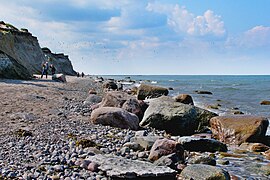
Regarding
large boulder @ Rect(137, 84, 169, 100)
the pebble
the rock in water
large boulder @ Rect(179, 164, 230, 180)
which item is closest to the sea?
large boulder @ Rect(137, 84, 169, 100)

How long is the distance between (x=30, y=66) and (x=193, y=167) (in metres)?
44.5

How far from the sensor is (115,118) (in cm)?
1283

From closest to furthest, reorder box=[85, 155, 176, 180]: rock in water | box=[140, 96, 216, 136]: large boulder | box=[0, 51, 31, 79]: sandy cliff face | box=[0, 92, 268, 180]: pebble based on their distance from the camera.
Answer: box=[85, 155, 176, 180]: rock in water
box=[0, 92, 268, 180]: pebble
box=[140, 96, 216, 136]: large boulder
box=[0, 51, 31, 79]: sandy cliff face

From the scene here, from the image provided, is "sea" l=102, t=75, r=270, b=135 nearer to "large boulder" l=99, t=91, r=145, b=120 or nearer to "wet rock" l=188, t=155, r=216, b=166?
"large boulder" l=99, t=91, r=145, b=120

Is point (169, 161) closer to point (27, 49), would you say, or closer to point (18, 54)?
point (18, 54)

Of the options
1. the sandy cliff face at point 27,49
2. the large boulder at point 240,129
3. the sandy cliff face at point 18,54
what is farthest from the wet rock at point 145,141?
the sandy cliff face at point 27,49

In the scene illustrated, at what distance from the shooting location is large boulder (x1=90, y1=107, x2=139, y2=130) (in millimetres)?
12797

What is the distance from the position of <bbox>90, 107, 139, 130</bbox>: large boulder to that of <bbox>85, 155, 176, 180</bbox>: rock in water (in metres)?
4.58

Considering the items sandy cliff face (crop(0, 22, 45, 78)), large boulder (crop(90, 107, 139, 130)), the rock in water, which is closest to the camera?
the rock in water

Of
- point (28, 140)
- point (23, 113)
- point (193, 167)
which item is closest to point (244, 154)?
point (193, 167)

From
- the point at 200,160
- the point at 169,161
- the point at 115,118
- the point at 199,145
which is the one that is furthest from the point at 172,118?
the point at 169,161

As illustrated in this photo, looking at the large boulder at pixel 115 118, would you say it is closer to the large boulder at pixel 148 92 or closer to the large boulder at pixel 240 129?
the large boulder at pixel 240 129

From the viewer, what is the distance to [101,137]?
36.1 feet

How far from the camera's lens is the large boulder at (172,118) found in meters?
14.0
